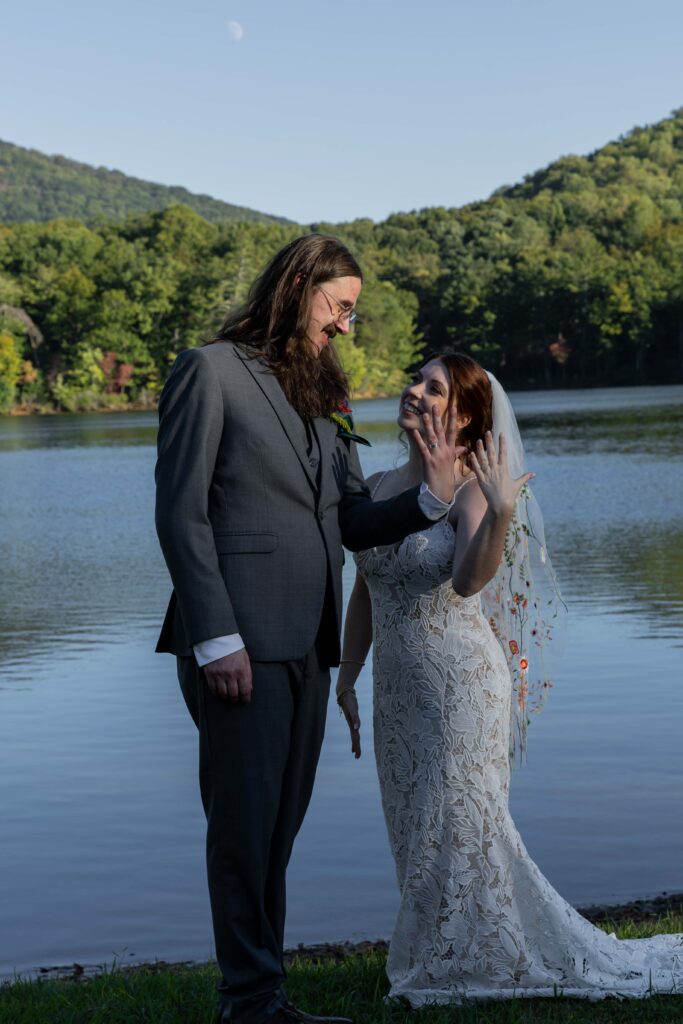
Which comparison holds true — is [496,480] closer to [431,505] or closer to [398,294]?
[431,505]

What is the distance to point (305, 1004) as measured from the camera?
3.74m

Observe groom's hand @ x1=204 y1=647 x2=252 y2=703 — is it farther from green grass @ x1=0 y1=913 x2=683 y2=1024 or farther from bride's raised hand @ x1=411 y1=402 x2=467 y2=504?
green grass @ x1=0 y1=913 x2=683 y2=1024

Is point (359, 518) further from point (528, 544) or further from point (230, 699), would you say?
point (528, 544)

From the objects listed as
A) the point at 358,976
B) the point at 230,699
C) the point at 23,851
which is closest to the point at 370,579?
the point at 230,699

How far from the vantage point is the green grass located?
3553mm

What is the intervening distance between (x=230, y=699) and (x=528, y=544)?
1410 millimetres

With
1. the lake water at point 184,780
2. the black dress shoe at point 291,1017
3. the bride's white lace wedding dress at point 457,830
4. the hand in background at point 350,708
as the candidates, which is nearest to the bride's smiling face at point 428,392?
the bride's white lace wedding dress at point 457,830

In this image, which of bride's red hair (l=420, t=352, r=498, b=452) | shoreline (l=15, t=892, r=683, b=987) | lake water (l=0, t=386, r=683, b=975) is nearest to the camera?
bride's red hair (l=420, t=352, r=498, b=452)

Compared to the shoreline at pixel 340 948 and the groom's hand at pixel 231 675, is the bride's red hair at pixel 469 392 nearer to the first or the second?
the groom's hand at pixel 231 675

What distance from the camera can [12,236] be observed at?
9569cm

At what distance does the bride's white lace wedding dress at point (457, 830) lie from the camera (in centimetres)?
375

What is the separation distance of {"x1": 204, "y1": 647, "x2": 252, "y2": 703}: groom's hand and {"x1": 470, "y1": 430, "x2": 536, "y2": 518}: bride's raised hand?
2.58 ft

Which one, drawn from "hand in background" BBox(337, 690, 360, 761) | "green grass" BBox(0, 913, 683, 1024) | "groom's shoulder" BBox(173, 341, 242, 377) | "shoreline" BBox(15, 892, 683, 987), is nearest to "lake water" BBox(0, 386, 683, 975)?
"shoreline" BBox(15, 892, 683, 987)

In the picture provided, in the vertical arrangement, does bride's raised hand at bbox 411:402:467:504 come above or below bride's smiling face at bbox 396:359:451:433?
below
